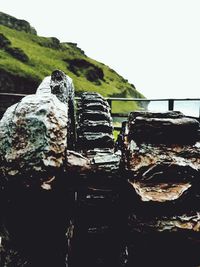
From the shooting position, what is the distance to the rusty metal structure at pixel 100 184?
1104 mm

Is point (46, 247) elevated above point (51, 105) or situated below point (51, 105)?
below

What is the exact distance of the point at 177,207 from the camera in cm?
113

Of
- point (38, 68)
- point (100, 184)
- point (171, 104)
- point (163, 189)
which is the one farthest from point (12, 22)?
point (163, 189)

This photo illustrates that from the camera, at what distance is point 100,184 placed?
1.31 metres

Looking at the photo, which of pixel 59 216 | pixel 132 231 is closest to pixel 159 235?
pixel 132 231

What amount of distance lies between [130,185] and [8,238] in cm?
40

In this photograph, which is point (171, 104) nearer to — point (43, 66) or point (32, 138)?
point (32, 138)

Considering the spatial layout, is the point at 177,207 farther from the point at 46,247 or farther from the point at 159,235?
the point at 46,247

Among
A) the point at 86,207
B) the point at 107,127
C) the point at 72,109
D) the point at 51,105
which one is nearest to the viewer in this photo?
the point at 51,105

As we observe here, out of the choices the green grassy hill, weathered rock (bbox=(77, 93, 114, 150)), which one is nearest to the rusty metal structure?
weathered rock (bbox=(77, 93, 114, 150))

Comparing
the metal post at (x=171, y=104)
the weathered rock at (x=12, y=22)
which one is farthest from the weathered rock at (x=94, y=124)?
the weathered rock at (x=12, y=22)

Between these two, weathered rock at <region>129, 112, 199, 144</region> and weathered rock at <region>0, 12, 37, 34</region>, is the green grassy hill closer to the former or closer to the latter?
weathered rock at <region>0, 12, 37, 34</region>

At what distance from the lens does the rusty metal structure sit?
3.62ft

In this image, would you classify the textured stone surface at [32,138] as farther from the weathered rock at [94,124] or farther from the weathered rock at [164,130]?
the weathered rock at [94,124]
